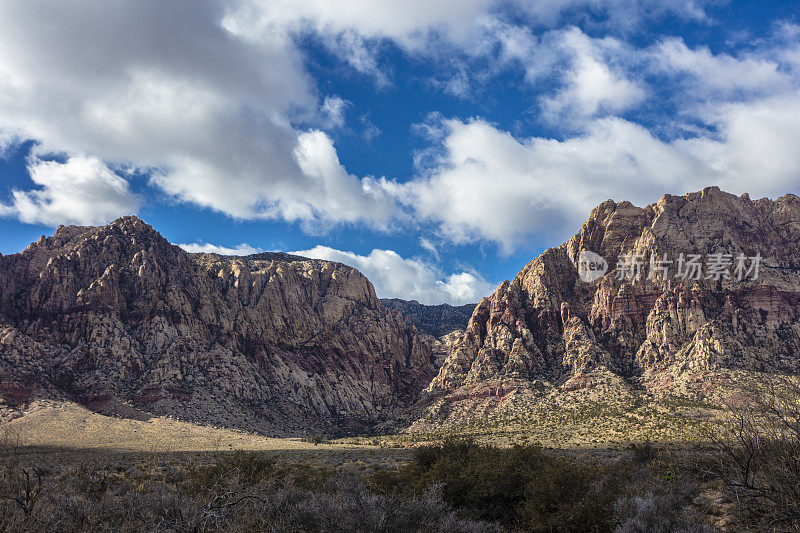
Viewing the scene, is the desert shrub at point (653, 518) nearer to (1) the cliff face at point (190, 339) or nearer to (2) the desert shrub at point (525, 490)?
(2) the desert shrub at point (525, 490)

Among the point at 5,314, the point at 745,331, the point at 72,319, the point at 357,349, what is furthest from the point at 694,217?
the point at 5,314

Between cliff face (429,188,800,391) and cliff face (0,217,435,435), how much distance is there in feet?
122

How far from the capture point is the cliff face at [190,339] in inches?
3691

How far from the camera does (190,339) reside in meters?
114

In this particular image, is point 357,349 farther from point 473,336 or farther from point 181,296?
point 181,296

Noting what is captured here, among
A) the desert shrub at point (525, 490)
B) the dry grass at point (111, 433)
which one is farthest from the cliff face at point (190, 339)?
the desert shrub at point (525, 490)

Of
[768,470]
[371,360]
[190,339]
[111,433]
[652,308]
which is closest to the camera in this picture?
[768,470]

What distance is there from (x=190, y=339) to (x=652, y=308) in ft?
430

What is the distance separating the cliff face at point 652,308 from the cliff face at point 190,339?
37324 millimetres

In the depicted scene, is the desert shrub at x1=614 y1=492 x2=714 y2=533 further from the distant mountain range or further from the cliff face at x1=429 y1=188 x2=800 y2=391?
the cliff face at x1=429 y1=188 x2=800 y2=391

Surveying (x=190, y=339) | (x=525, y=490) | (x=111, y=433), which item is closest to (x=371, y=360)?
(x=190, y=339)

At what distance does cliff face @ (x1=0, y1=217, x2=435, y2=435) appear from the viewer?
93750 millimetres

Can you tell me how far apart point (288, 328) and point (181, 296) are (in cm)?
3718

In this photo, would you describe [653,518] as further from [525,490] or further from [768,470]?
[525,490]
